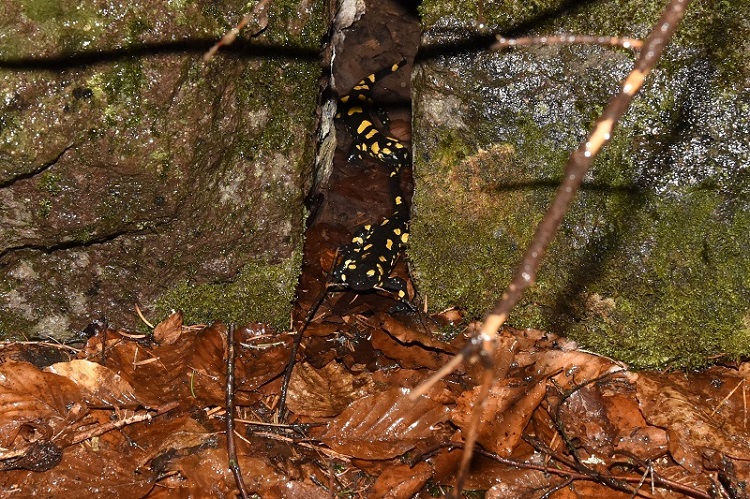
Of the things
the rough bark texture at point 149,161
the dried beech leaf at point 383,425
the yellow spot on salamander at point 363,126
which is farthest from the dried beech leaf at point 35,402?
the yellow spot on salamander at point 363,126

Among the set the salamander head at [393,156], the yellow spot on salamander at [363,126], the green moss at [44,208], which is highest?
the yellow spot on salamander at [363,126]

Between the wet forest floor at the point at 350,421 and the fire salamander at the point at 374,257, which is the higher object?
the fire salamander at the point at 374,257

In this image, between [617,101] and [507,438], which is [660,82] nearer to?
[507,438]

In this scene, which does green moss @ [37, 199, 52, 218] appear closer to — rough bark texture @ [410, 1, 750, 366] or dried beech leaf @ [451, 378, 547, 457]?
rough bark texture @ [410, 1, 750, 366]

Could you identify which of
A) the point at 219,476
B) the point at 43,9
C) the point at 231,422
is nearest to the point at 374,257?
the point at 231,422

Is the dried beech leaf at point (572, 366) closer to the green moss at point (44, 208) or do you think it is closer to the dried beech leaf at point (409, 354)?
the dried beech leaf at point (409, 354)

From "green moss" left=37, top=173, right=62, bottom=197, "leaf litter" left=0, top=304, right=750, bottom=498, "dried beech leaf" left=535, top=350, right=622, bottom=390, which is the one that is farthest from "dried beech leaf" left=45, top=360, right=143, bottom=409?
"dried beech leaf" left=535, top=350, right=622, bottom=390
